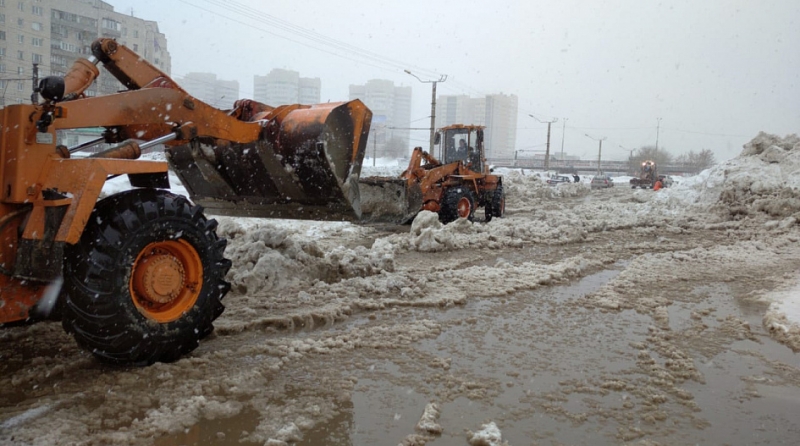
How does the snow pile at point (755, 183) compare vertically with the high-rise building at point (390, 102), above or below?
below

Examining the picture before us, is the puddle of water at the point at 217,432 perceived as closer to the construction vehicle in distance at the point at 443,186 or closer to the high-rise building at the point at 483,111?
the construction vehicle in distance at the point at 443,186

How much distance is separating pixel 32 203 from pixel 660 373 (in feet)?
13.4

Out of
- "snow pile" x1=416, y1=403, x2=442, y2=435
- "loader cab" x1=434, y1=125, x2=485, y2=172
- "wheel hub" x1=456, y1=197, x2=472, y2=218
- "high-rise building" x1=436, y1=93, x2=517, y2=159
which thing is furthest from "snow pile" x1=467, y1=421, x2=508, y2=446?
"high-rise building" x1=436, y1=93, x2=517, y2=159

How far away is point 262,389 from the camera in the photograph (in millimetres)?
3330

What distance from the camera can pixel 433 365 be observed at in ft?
12.6

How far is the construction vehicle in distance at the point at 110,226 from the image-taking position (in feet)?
9.96

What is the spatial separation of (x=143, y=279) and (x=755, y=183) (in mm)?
16178

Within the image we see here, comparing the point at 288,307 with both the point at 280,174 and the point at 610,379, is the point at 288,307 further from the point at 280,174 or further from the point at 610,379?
the point at 610,379

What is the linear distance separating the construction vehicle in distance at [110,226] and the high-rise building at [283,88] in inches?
2309

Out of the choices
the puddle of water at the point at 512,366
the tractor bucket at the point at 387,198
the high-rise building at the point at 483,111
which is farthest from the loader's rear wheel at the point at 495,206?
the high-rise building at the point at 483,111

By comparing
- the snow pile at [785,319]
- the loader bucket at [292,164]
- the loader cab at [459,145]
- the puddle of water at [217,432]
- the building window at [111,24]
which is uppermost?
the building window at [111,24]

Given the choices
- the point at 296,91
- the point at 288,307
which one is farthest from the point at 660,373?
the point at 296,91

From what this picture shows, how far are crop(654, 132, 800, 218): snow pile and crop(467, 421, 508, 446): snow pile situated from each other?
1353 cm

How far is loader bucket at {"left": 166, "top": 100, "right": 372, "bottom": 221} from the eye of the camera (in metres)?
5.54
